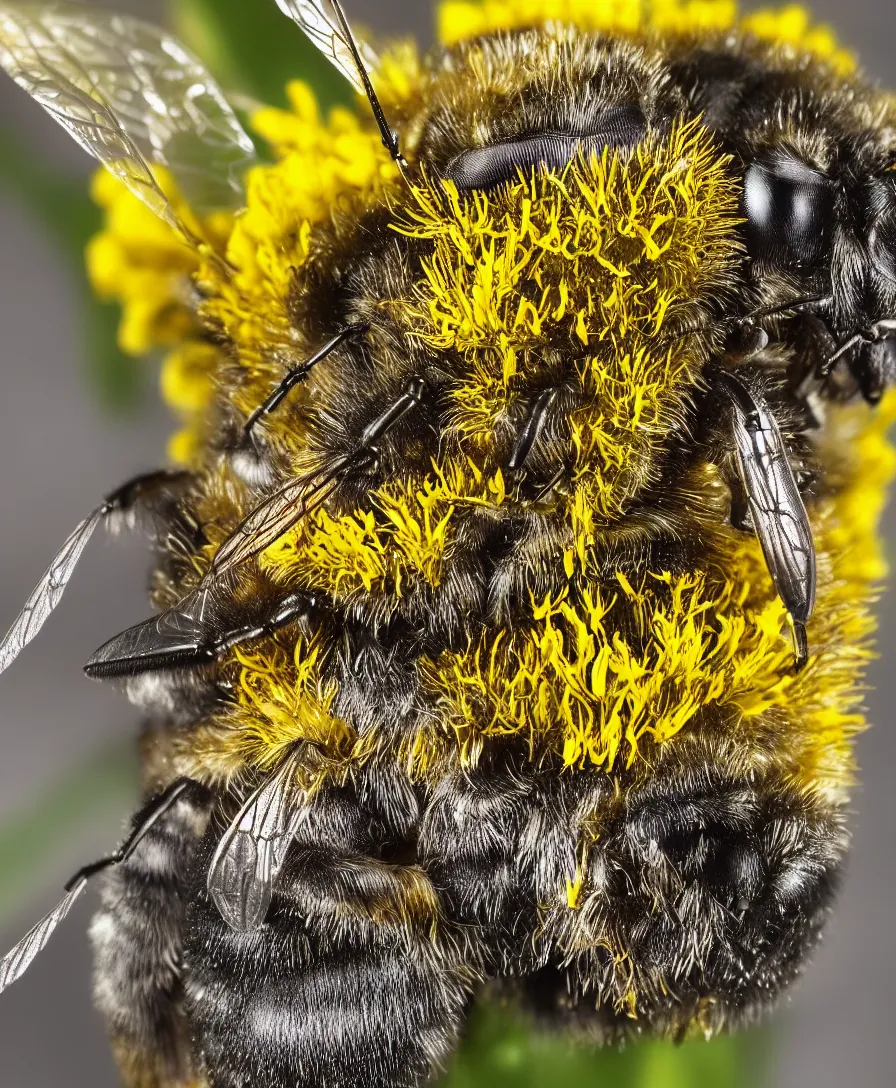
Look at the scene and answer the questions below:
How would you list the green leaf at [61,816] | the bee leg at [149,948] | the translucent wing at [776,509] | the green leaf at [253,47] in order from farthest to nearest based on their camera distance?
the green leaf at [61,816], the green leaf at [253,47], the bee leg at [149,948], the translucent wing at [776,509]

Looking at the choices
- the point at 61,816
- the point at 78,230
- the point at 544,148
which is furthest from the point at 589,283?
the point at 61,816

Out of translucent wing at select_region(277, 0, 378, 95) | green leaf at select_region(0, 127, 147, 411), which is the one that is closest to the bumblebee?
translucent wing at select_region(277, 0, 378, 95)

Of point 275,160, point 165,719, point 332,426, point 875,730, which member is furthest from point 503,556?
point 875,730

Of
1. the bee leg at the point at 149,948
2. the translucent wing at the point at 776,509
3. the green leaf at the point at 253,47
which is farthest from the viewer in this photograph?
the green leaf at the point at 253,47

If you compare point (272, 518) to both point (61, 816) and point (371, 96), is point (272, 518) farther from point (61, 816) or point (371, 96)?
point (61, 816)

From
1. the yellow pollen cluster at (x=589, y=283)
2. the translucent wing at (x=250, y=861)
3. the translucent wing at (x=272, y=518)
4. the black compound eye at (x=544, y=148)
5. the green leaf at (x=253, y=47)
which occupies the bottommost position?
the translucent wing at (x=250, y=861)

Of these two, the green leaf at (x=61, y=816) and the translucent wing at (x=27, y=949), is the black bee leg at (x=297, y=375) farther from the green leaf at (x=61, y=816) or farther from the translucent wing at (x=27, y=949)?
the green leaf at (x=61, y=816)

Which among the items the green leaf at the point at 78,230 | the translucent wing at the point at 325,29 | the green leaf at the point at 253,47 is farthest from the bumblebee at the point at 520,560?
the green leaf at the point at 78,230

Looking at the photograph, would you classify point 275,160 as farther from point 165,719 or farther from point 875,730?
point 875,730
